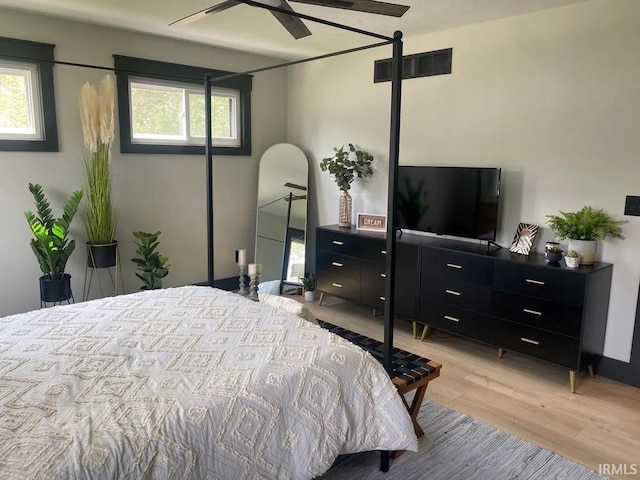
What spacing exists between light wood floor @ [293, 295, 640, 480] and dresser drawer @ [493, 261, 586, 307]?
570mm

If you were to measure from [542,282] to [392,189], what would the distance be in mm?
1567

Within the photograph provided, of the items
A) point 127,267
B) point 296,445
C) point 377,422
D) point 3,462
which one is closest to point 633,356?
point 377,422

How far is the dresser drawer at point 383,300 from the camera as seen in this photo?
3807 mm

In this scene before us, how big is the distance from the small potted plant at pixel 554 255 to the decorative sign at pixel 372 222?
147cm

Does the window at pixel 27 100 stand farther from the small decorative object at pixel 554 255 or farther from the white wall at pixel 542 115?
the small decorative object at pixel 554 255

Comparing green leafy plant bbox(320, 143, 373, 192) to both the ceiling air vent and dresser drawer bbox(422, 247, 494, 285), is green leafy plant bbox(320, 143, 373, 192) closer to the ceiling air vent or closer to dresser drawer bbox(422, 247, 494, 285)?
the ceiling air vent

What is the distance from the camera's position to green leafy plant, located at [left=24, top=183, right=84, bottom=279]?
135 inches

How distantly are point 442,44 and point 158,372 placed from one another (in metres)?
3.30

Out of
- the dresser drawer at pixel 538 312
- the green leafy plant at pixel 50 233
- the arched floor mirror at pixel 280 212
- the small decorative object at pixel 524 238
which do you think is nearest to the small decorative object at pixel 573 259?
the dresser drawer at pixel 538 312

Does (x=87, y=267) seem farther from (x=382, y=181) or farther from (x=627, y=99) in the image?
(x=627, y=99)

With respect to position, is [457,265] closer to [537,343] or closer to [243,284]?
[537,343]

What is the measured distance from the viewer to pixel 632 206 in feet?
9.68

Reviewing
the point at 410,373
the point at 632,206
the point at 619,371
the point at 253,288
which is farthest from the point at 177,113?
the point at 619,371

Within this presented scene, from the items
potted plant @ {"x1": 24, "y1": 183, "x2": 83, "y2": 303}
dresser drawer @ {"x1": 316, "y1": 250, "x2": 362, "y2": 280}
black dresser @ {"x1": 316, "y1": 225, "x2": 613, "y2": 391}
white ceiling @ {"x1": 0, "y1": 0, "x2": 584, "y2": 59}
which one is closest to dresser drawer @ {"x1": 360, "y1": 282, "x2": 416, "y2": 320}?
black dresser @ {"x1": 316, "y1": 225, "x2": 613, "y2": 391}
